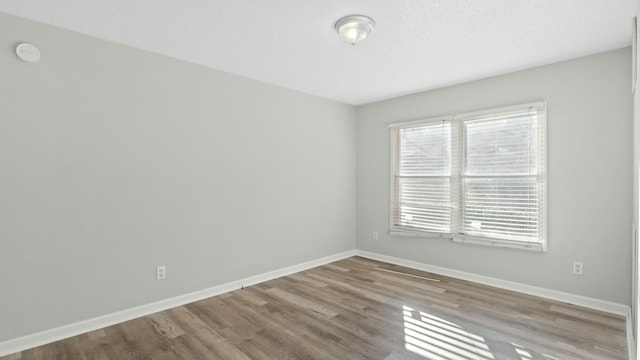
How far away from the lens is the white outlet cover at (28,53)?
237cm

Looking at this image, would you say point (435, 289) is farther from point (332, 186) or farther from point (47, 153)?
point (47, 153)

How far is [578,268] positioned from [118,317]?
14.1 ft

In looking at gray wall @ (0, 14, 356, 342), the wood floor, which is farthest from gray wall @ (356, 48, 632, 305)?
gray wall @ (0, 14, 356, 342)

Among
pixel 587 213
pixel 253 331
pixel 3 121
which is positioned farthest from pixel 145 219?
pixel 587 213

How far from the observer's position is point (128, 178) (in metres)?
2.89

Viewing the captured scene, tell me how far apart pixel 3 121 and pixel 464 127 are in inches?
172

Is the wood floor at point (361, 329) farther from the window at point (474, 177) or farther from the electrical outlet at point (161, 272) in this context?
the window at point (474, 177)

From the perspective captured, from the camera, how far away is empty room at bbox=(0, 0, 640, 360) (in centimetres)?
238

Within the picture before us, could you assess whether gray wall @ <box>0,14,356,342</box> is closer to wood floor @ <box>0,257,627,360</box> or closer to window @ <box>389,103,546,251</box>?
wood floor @ <box>0,257,627,360</box>

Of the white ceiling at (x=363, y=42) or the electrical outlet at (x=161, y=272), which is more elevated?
the white ceiling at (x=363, y=42)

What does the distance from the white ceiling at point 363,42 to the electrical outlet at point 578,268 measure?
2.01 m

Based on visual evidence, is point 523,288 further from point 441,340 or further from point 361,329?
point 361,329

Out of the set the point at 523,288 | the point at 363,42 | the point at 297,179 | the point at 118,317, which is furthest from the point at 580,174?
the point at 118,317

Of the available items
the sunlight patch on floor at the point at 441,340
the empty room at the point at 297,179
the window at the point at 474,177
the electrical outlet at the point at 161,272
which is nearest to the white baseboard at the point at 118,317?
the empty room at the point at 297,179
